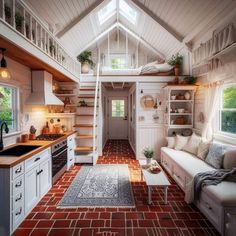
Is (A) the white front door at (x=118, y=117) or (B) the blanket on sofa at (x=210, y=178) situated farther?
(A) the white front door at (x=118, y=117)

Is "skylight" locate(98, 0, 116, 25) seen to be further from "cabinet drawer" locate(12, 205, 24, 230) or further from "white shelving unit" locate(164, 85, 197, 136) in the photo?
"cabinet drawer" locate(12, 205, 24, 230)

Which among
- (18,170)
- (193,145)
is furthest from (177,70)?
(18,170)

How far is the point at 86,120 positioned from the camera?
5438mm

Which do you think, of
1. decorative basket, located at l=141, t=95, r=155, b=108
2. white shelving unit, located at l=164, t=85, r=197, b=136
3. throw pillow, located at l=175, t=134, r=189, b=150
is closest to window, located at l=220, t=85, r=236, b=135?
throw pillow, located at l=175, t=134, r=189, b=150

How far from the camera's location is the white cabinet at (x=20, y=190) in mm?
2102

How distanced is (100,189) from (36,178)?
46.0 inches

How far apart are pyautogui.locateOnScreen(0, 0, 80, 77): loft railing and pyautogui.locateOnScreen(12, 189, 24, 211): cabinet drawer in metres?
1.95

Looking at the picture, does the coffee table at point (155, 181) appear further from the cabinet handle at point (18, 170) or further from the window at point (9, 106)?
the window at point (9, 106)

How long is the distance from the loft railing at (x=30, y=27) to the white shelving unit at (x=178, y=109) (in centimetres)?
275

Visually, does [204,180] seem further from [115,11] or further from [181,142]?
[115,11]

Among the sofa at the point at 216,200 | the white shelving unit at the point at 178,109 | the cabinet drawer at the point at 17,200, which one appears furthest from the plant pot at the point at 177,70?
the cabinet drawer at the point at 17,200

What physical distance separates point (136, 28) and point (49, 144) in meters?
4.97

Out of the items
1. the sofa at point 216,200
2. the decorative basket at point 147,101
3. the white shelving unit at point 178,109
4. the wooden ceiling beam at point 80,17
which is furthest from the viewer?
the decorative basket at point 147,101

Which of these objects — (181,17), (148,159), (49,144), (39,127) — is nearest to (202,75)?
(181,17)
